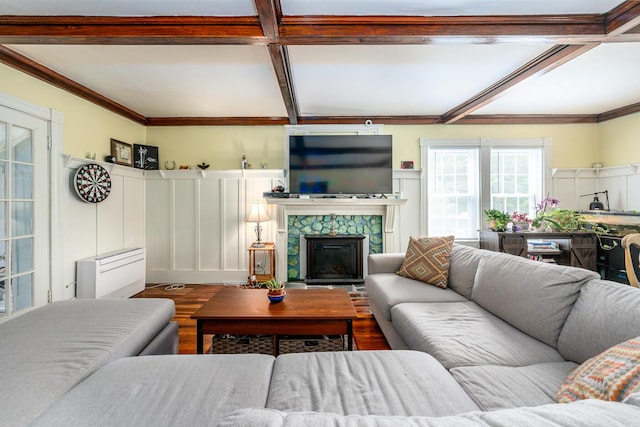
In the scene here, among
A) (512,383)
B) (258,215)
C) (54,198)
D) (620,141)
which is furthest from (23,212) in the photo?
(620,141)

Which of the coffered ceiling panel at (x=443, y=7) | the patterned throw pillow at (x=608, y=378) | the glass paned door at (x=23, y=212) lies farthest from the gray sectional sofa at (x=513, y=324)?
the glass paned door at (x=23, y=212)

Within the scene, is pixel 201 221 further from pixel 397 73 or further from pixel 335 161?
pixel 397 73

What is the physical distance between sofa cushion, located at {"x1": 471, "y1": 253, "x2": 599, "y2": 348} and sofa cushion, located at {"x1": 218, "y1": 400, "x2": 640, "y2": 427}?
110 cm

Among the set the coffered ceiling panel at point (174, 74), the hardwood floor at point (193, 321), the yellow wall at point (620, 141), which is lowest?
the hardwood floor at point (193, 321)

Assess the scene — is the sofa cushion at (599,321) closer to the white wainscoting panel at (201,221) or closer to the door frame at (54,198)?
the white wainscoting panel at (201,221)

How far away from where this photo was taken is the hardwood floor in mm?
2326

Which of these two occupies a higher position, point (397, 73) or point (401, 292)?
point (397, 73)

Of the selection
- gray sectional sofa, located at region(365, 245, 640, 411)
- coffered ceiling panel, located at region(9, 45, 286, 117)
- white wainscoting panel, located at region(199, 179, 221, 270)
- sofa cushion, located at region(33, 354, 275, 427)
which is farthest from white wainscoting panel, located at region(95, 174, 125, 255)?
gray sectional sofa, located at region(365, 245, 640, 411)

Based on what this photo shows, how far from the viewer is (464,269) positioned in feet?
7.41

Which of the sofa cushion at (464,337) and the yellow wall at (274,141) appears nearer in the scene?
the sofa cushion at (464,337)

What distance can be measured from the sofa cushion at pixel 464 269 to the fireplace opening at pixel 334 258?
67.5 inches

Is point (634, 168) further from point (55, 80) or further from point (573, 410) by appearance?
point (55, 80)

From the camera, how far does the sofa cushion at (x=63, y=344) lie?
1002mm

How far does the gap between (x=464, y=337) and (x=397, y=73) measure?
243 cm
